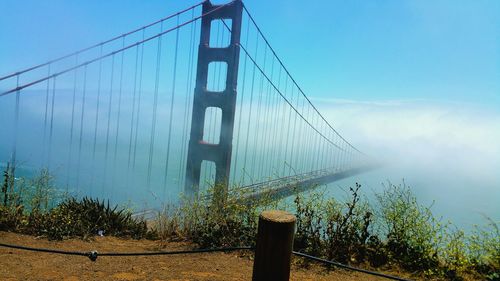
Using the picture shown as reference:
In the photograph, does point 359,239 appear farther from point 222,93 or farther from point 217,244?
point 222,93

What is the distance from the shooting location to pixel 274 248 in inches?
55.0

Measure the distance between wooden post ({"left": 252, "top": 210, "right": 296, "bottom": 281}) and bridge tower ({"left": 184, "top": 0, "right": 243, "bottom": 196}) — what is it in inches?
317

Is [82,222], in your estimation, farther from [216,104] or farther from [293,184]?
[216,104]

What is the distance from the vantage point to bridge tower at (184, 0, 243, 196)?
31.5ft

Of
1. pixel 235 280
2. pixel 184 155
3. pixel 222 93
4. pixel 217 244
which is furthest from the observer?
pixel 184 155

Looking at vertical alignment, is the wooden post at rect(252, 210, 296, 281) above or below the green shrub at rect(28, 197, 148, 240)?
above

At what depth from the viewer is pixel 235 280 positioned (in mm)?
2328

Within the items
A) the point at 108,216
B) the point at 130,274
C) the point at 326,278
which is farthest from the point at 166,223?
the point at 326,278

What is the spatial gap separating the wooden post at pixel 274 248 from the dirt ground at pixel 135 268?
1061 mm

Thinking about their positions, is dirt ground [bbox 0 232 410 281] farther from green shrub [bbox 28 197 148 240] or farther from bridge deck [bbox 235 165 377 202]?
bridge deck [bbox 235 165 377 202]

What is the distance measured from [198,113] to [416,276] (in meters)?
8.10

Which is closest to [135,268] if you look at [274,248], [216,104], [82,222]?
[82,222]

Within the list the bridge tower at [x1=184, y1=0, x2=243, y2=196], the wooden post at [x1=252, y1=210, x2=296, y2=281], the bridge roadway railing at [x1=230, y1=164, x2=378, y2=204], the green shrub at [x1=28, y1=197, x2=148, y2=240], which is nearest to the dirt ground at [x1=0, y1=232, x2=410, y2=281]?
the green shrub at [x1=28, y1=197, x2=148, y2=240]

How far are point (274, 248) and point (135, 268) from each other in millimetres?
1496
